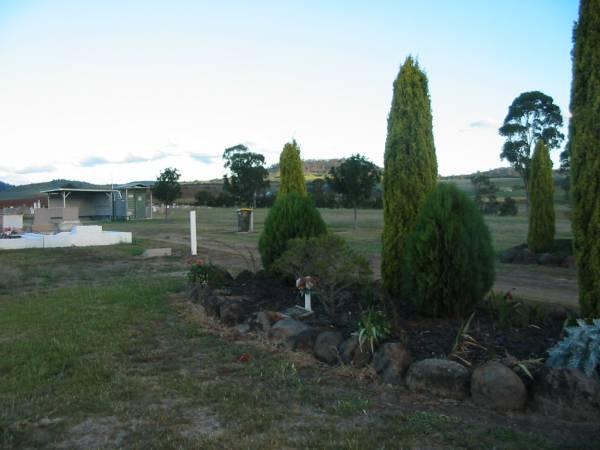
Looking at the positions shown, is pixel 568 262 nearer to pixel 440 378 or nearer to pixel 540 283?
pixel 540 283

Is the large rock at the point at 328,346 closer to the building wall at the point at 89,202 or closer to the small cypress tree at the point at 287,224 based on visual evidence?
the small cypress tree at the point at 287,224

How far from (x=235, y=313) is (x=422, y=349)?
2494mm

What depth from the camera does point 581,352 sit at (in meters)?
3.87

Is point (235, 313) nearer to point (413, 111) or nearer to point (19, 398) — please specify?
point (19, 398)

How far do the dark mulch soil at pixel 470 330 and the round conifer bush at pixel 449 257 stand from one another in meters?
0.24

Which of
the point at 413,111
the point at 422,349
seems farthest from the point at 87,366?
the point at 413,111

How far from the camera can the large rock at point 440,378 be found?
396cm

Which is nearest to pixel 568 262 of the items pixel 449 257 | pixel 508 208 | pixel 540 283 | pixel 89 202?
pixel 540 283

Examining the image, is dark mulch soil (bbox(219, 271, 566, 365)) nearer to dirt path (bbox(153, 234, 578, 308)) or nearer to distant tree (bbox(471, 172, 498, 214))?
dirt path (bbox(153, 234, 578, 308))

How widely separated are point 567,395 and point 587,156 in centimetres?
210

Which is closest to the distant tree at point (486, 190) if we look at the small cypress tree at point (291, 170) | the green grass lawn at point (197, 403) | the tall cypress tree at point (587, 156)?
the small cypress tree at point (291, 170)

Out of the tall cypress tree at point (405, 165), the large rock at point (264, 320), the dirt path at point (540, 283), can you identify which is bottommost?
the dirt path at point (540, 283)

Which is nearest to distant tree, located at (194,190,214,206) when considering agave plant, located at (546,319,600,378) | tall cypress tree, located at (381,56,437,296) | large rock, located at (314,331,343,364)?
tall cypress tree, located at (381,56,437,296)

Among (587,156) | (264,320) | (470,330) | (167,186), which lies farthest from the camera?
(167,186)
